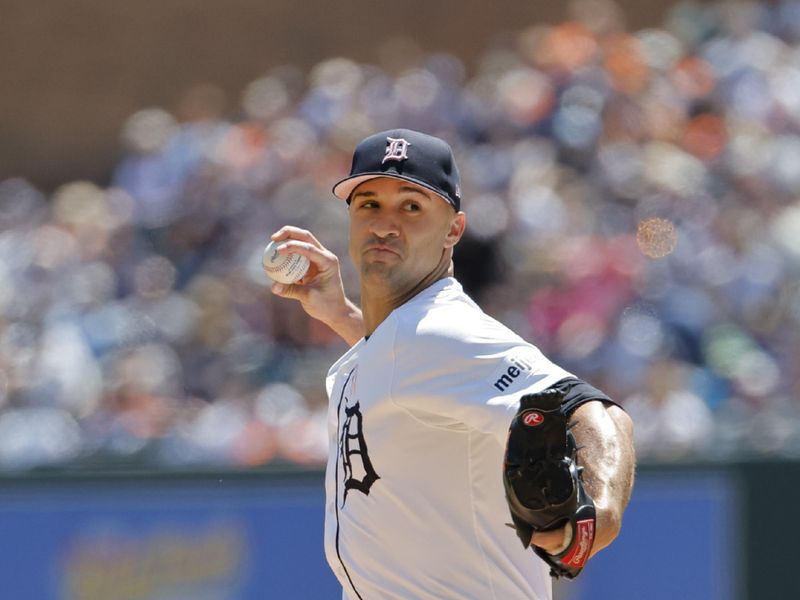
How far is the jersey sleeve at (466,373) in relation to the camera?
9.19 ft

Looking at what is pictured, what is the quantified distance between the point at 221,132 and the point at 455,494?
7.76 meters

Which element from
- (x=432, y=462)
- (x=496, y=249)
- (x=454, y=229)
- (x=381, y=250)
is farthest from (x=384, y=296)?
(x=496, y=249)

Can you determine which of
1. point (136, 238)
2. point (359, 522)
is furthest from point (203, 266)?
point (359, 522)

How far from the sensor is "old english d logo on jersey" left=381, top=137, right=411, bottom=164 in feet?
10.5

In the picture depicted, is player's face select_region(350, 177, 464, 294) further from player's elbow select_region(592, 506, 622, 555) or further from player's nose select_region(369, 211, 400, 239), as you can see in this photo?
player's elbow select_region(592, 506, 622, 555)

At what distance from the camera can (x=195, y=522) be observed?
6.73 m

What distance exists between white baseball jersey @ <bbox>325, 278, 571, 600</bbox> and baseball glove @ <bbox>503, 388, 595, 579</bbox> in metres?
0.42

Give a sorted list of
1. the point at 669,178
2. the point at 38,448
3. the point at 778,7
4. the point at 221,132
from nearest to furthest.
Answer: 1. the point at 38,448
2. the point at 669,178
3. the point at 221,132
4. the point at 778,7

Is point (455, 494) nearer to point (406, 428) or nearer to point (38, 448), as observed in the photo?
point (406, 428)

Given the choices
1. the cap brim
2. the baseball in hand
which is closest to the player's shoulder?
the cap brim

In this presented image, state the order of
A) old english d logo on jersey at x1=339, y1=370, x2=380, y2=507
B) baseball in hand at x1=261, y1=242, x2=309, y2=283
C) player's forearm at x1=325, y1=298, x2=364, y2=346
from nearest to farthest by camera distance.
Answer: old english d logo on jersey at x1=339, y1=370, x2=380, y2=507
baseball in hand at x1=261, y1=242, x2=309, y2=283
player's forearm at x1=325, y1=298, x2=364, y2=346

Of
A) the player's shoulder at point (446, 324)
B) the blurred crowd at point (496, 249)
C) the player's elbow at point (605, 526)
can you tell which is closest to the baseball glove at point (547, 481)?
the player's elbow at point (605, 526)

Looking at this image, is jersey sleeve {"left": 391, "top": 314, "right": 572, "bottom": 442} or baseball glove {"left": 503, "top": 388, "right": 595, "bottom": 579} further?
jersey sleeve {"left": 391, "top": 314, "right": 572, "bottom": 442}

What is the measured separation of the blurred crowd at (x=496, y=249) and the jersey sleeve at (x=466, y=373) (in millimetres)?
4098
